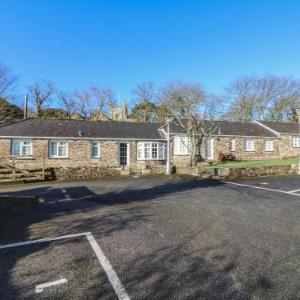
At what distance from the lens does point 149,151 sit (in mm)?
26609

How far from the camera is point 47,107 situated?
4875 cm

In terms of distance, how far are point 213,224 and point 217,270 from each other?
2680 millimetres

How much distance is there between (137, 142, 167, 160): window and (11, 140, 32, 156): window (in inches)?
379

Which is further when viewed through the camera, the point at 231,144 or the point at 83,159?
the point at 231,144

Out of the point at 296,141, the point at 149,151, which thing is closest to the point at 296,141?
the point at 296,141

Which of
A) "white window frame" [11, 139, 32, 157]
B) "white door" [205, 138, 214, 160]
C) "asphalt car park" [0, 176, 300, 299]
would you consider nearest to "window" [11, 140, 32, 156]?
"white window frame" [11, 139, 32, 157]

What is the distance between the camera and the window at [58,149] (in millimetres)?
24234

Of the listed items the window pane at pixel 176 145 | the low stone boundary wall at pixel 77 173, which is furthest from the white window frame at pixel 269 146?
the low stone boundary wall at pixel 77 173

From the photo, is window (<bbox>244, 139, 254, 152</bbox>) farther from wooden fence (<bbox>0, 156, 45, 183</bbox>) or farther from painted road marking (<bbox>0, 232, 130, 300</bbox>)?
painted road marking (<bbox>0, 232, 130, 300</bbox>)

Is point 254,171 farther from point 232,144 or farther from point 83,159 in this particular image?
point 83,159

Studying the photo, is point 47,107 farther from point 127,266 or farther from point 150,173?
point 127,266

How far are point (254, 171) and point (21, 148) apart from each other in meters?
18.6

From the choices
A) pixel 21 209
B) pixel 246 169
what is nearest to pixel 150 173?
pixel 246 169

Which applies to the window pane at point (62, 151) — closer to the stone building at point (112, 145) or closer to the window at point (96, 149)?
the stone building at point (112, 145)
